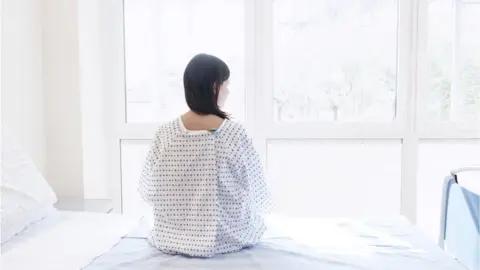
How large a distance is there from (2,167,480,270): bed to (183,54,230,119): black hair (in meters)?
0.46

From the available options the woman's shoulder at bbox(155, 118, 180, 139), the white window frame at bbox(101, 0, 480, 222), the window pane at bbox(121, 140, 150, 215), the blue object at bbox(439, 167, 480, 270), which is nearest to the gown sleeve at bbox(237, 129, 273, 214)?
the woman's shoulder at bbox(155, 118, 180, 139)

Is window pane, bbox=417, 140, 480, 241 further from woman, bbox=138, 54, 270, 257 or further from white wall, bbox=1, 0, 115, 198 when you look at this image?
white wall, bbox=1, 0, 115, 198

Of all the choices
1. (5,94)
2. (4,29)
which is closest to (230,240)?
(5,94)

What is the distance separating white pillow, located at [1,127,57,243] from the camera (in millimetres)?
1708

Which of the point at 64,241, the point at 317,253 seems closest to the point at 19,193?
the point at 64,241

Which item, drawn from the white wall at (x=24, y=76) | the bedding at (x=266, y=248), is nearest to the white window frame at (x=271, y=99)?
the white wall at (x=24, y=76)

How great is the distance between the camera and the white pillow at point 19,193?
1.71m

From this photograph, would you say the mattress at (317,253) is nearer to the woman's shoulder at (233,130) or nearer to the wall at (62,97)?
the woman's shoulder at (233,130)

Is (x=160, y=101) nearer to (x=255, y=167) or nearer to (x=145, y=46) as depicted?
(x=145, y=46)

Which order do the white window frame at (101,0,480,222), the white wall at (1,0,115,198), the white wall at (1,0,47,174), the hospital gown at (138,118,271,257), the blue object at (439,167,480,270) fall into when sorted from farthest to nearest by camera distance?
the white window frame at (101,0,480,222) → the white wall at (1,0,115,198) → the white wall at (1,0,47,174) → the blue object at (439,167,480,270) → the hospital gown at (138,118,271,257)

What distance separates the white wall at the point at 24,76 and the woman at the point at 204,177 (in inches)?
35.6

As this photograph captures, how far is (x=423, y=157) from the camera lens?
2766 millimetres

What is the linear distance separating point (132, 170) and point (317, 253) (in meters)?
1.59

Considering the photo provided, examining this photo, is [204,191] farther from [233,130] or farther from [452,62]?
[452,62]
